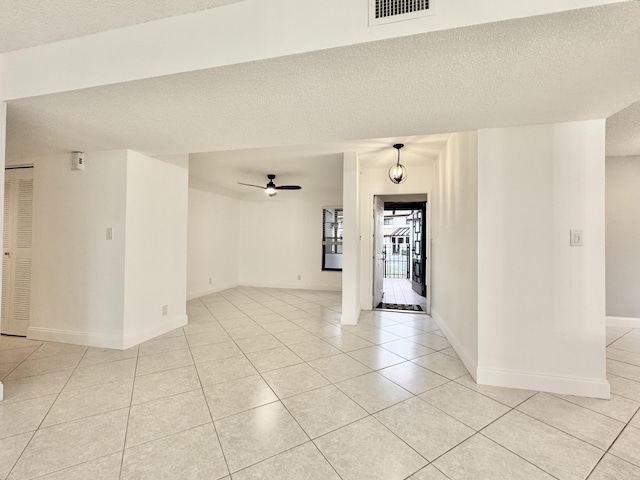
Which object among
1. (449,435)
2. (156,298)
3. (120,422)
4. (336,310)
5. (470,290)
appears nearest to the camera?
(449,435)

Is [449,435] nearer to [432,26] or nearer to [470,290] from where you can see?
[470,290]

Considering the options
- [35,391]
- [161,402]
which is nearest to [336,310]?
[161,402]

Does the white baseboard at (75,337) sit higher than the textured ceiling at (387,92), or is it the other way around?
the textured ceiling at (387,92)

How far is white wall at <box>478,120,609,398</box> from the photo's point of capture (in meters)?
2.08

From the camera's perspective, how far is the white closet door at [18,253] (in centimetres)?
328

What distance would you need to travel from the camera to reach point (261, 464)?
1.39 m

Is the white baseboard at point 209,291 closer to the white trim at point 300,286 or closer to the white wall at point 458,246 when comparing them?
the white trim at point 300,286

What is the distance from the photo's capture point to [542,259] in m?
2.16

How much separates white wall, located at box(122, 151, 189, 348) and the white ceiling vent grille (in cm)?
291

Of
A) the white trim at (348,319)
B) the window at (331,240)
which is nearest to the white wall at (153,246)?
the white trim at (348,319)

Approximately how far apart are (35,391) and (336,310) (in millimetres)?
3623

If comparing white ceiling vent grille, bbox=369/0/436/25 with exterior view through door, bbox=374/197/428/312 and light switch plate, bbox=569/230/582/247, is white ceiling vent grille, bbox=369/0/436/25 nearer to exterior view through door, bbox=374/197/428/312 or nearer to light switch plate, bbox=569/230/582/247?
light switch plate, bbox=569/230/582/247

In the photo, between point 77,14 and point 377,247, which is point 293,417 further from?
point 377,247

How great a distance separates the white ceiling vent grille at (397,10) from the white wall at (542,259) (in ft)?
4.63
